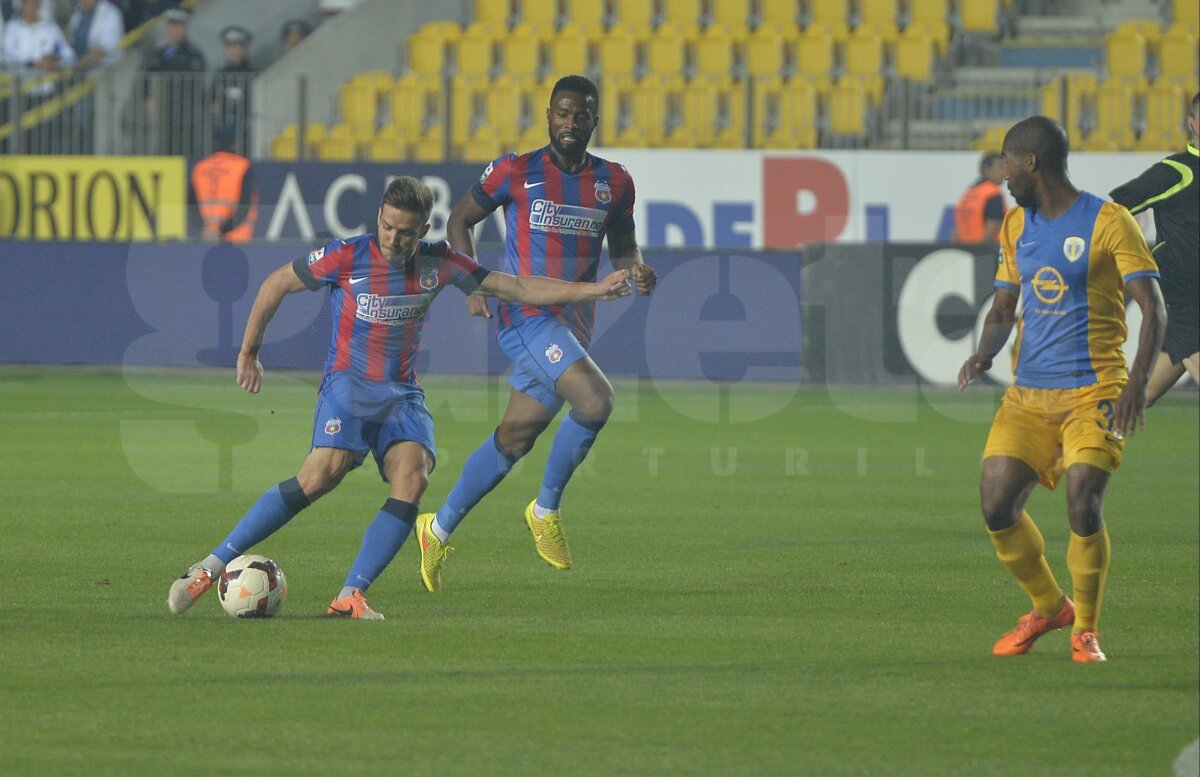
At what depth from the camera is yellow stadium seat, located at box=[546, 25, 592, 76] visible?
22.9 m

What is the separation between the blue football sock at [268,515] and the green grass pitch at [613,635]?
0.29 metres

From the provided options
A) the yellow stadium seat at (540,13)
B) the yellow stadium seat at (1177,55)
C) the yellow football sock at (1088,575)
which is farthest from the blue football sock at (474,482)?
the yellow stadium seat at (540,13)

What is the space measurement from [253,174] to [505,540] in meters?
12.3

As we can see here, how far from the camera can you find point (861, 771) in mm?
5070

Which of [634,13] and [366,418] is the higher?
[634,13]

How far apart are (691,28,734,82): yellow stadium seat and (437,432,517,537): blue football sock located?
14.4 m

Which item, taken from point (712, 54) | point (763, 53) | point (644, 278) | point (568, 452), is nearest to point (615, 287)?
point (644, 278)

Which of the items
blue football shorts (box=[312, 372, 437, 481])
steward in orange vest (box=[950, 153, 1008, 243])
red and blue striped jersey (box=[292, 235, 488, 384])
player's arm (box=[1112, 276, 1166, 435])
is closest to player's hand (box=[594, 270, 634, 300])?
red and blue striped jersey (box=[292, 235, 488, 384])

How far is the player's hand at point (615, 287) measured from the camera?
312 inches

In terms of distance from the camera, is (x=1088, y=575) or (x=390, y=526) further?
(x=390, y=526)

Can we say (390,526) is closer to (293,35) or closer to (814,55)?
(814,55)

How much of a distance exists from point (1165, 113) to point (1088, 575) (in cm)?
1475

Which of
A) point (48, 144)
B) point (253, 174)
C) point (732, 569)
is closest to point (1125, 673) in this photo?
point (732, 569)

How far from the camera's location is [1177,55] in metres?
21.4
